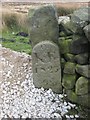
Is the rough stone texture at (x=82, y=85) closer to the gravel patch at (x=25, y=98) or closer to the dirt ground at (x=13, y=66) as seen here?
the gravel patch at (x=25, y=98)

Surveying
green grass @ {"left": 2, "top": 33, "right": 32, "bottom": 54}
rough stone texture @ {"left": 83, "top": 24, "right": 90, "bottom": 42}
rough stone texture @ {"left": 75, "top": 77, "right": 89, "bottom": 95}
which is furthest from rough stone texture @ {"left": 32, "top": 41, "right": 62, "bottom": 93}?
green grass @ {"left": 2, "top": 33, "right": 32, "bottom": 54}

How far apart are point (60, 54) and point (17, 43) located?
142 cm

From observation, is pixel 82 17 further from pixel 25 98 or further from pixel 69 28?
pixel 25 98

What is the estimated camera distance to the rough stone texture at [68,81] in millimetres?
3445

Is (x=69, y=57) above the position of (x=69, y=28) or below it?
below

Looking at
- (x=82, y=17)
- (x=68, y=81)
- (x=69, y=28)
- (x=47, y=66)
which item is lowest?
(x=68, y=81)

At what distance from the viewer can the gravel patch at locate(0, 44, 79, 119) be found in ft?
11.1

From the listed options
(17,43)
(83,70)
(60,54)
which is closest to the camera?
(83,70)

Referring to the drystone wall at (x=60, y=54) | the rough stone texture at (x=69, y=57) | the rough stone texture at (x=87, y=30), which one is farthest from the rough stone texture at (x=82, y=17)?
the rough stone texture at (x=69, y=57)

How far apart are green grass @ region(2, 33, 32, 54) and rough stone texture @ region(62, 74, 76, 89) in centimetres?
106

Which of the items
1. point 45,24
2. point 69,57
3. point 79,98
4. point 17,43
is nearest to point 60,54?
point 69,57

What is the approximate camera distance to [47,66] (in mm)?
3555

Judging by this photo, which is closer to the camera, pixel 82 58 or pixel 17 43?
pixel 82 58

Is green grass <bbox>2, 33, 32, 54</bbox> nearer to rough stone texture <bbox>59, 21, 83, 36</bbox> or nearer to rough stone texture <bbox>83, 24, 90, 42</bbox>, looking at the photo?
rough stone texture <bbox>59, 21, 83, 36</bbox>
